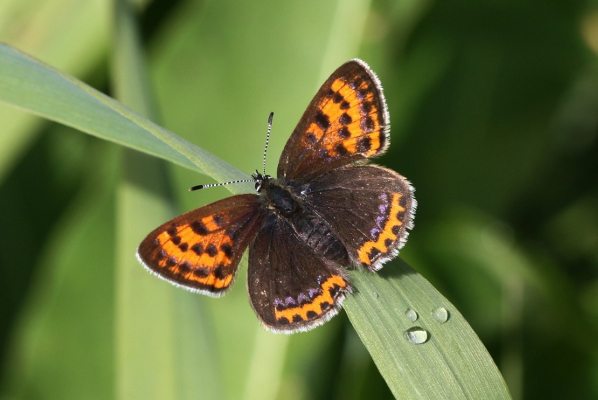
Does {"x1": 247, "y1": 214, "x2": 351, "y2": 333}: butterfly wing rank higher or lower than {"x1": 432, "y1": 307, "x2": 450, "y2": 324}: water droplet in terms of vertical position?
lower

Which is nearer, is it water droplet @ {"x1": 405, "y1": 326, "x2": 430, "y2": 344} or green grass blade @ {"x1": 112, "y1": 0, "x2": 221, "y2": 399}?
water droplet @ {"x1": 405, "y1": 326, "x2": 430, "y2": 344}

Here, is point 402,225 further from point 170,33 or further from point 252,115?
point 170,33

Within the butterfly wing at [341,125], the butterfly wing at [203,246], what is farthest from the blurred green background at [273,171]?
the butterfly wing at [341,125]

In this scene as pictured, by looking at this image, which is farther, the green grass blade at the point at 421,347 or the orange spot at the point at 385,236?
the orange spot at the point at 385,236

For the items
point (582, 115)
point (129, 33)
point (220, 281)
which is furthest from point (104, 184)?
point (582, 115)

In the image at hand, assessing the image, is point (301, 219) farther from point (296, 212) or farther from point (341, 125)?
point (341, 125)

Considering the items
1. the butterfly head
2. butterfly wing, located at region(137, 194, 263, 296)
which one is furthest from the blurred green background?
the butterfly head

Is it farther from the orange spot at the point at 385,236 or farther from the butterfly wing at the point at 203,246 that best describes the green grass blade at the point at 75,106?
the orange spot at the point at 385,236

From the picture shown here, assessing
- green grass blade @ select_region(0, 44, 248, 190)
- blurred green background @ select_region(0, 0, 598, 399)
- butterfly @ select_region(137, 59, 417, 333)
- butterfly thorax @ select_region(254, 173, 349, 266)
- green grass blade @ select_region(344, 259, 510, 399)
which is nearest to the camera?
green grass blade @ select_region(344, 259, 510, 399)

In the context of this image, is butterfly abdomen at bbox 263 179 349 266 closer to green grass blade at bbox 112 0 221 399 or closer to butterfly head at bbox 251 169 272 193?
butterfly head at bbox 251 169 272 193
